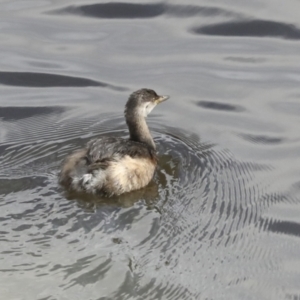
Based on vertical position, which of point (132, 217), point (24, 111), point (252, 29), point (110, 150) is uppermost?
point (252, 29)

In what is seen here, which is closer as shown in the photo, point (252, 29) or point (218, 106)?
point (218, 106)

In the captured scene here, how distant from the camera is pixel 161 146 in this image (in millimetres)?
8016

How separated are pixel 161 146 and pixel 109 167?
1.05 m

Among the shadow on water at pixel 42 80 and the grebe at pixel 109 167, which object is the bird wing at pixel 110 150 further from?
the shadow on water at pixel 42 80

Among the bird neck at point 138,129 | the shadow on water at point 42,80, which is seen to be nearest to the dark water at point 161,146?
the shadow on water at point 42,80

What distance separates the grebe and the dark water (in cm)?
10

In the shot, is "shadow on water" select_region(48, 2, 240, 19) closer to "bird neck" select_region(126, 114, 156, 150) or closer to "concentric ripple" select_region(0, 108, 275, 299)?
"concentric ripple" select_region(0, 108, 275, 299)

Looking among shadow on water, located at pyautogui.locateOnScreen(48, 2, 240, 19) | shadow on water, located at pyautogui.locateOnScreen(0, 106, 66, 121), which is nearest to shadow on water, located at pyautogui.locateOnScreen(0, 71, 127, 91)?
Answer: shadow on water, located at pyautogui.locateOnScreen(0, 106, 66, 121)

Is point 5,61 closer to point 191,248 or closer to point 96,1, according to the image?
point 96,1

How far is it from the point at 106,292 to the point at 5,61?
4.36 metres

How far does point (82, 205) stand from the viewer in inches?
267

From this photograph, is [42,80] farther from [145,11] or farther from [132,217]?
[132,217]

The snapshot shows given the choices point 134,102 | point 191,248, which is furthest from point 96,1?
point 191,248

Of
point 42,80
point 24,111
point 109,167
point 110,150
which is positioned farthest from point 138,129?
point 42,80
